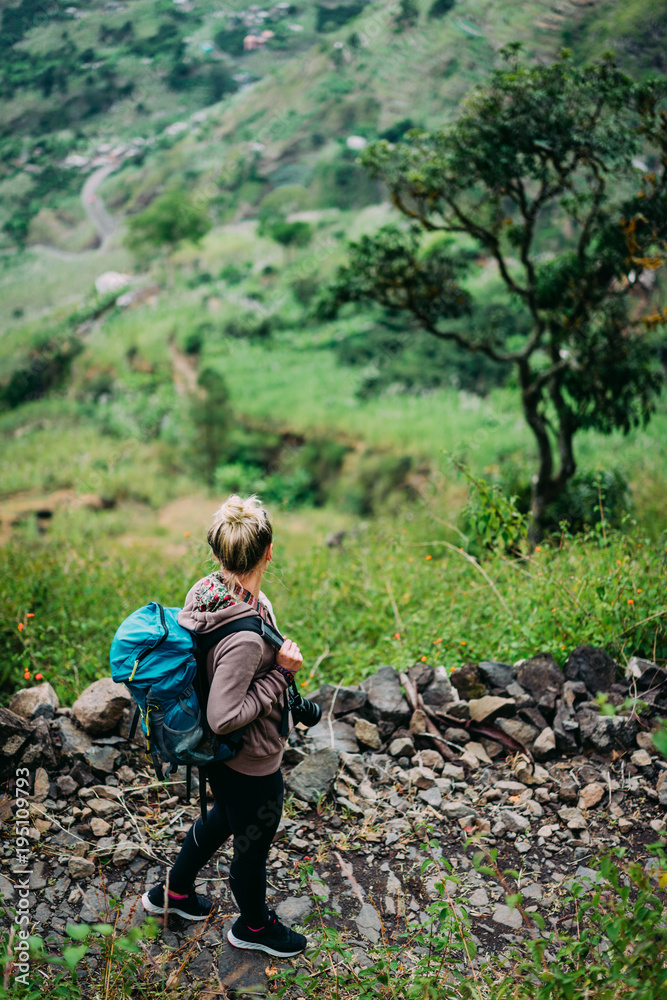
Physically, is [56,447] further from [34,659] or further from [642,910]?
[642,910]

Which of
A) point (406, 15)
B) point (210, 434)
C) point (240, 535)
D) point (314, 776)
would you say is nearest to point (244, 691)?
point (240, 535)

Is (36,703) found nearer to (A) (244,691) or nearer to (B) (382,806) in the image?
(B) (382,806)

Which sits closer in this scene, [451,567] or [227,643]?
[227,643]

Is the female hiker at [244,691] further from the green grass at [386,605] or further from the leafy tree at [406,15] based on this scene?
the leafy tree at [406,15]

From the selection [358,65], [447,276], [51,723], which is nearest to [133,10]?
[358,65]

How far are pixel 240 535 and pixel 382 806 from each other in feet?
5.16

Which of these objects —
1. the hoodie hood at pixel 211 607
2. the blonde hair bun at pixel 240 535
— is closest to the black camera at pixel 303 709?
the hoodie hood at pixel 211 607

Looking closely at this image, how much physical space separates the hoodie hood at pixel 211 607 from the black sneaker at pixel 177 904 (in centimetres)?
96

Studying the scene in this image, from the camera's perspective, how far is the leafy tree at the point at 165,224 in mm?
11422

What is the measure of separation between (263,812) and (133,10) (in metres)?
12.8

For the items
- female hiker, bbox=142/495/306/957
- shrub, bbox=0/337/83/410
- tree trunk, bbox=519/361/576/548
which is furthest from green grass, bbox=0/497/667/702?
shrub, bbox=0/337/83/410

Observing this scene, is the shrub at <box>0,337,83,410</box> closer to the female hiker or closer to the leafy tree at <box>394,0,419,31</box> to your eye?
the leafy tree at <box>394,0,419,31</box>

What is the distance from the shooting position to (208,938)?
231 cm

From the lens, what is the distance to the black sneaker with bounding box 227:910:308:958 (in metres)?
2.20
